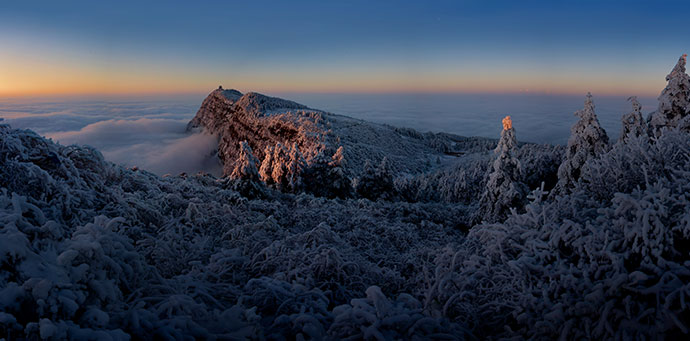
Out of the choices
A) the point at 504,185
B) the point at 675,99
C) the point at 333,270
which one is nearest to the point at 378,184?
the point at 504,185

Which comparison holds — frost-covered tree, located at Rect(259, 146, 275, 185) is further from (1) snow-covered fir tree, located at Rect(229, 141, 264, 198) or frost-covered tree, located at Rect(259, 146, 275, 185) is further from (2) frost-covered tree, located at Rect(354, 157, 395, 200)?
(1) snow-covered fir tree, located at Rect(229, 141, 264, 198)

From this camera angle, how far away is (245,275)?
4504 millimetres

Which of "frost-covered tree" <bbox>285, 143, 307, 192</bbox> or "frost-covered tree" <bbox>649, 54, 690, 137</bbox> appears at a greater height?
"frost-covered tree" <bbox>649, 54, 690, 137</bbox>

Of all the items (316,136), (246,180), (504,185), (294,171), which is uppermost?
(246,180)

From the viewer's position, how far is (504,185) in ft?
46.6

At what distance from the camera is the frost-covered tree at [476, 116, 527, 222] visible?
13750 millimetres

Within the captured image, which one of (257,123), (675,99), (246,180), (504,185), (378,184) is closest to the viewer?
(246,180)

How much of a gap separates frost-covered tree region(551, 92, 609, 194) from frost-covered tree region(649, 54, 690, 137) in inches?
91.0

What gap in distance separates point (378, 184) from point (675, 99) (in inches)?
592

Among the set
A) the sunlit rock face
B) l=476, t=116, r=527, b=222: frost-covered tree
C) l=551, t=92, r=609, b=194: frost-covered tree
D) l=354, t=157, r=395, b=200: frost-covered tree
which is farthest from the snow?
the sunlit rock face

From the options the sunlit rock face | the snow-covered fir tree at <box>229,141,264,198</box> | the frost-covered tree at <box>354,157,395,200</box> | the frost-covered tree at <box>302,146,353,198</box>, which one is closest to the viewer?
the snow-covered fir tree at <box>229,141,264,198</box>

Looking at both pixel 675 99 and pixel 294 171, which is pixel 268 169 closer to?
pixel 294 171

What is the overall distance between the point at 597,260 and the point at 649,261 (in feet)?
1.29

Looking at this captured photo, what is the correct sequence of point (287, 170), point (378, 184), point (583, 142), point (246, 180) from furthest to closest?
point (378, 184), point (287, 170), point (583, 142), point (246, 180)
